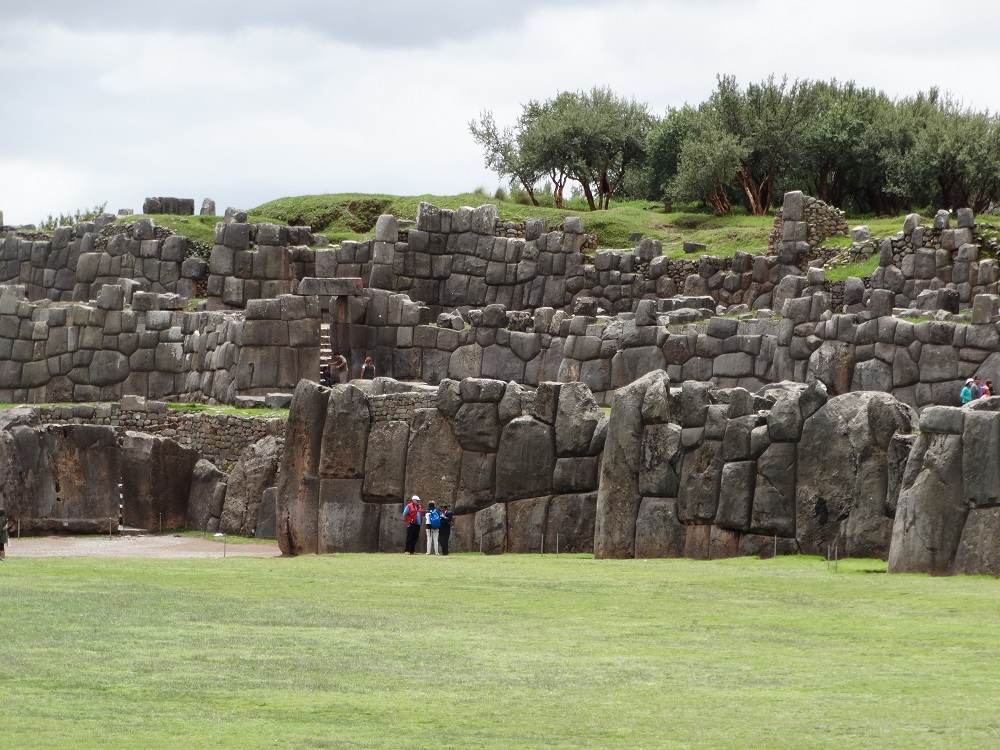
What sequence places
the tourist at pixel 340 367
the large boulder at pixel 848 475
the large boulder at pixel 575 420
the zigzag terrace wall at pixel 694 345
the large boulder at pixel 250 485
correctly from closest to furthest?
the large boulder at pixel 848 475 < the large boulder at pixel 575 420 < the zigzag terrace wall at pixel 694 345 < the large boulder at pixel 250 485 < the tourist at pixel 340 367

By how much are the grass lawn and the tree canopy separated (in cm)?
3473

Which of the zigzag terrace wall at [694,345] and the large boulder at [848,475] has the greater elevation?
the zigzag terrace wall at [694,345]

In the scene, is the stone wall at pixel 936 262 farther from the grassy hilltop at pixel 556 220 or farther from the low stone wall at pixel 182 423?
the low stone wall at pixel 182 423

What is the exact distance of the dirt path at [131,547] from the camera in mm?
28461

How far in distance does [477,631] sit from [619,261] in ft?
99.1

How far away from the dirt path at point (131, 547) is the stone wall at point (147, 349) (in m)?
7.06

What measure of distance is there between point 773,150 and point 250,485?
28.1 m

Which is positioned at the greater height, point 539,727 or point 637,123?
point 637,123

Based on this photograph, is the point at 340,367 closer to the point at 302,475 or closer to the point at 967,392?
the point at 302,475

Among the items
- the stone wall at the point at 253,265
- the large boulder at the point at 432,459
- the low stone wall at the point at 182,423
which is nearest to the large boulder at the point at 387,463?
the large boulder at the point at 432,459

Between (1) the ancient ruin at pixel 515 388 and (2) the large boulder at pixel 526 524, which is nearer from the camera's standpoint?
(1) the ancient ruin at pixel 515 388

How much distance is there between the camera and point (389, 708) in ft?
37.6

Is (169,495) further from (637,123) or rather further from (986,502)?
(637,123)

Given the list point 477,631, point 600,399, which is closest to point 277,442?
point 600,399
